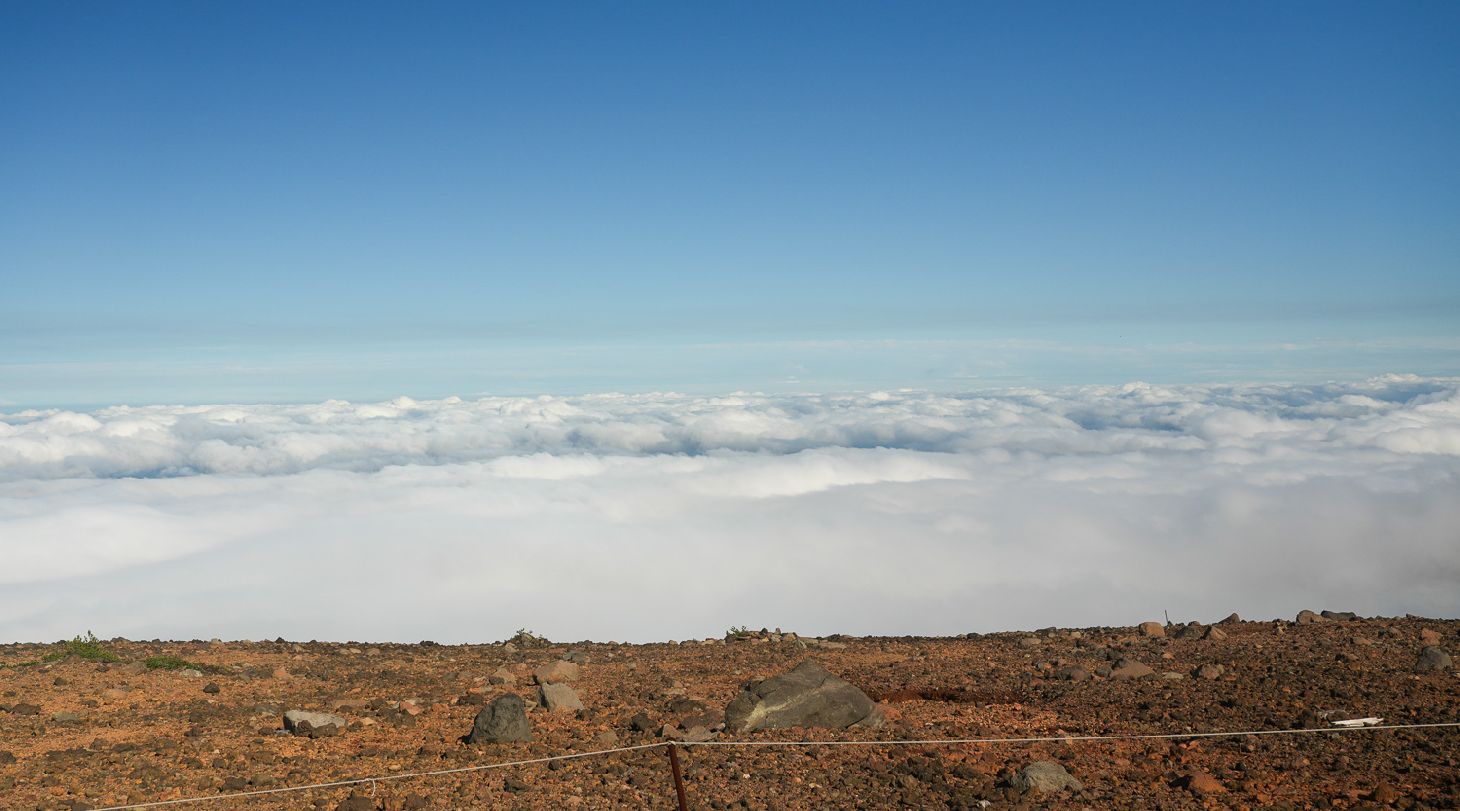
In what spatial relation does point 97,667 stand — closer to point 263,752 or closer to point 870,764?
point 263,752

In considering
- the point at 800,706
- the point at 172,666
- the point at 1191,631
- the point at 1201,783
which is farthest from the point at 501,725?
the point at 1191,631

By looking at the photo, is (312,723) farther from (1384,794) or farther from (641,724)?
(1384,794)

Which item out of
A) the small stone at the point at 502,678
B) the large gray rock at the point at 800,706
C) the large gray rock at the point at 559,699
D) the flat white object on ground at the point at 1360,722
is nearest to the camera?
the flat white object on ground at the point at 1360,722

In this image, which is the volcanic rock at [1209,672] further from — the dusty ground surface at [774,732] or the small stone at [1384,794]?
the small stone at [1384,794]

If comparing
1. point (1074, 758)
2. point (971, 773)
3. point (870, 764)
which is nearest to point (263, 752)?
point (870, 764)

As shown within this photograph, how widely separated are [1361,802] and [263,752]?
10.5m

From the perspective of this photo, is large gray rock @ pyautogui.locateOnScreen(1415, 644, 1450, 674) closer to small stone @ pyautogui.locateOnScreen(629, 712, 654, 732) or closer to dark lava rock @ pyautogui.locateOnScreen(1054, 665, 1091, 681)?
dark lava rock @ pyautogui.locateOnScreen(1054, 665, 1091, 681)

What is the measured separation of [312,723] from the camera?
1155 cm

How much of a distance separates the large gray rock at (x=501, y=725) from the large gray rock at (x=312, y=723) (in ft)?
5.62

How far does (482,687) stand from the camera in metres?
14.0

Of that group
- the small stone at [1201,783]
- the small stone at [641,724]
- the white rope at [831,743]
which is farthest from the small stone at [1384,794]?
the small stone at [641,724]

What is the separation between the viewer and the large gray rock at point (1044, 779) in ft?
29.6

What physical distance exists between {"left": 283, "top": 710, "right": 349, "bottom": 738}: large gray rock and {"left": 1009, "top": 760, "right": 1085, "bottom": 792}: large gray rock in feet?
24.5

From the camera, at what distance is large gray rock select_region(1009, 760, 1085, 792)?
903 centimetres
